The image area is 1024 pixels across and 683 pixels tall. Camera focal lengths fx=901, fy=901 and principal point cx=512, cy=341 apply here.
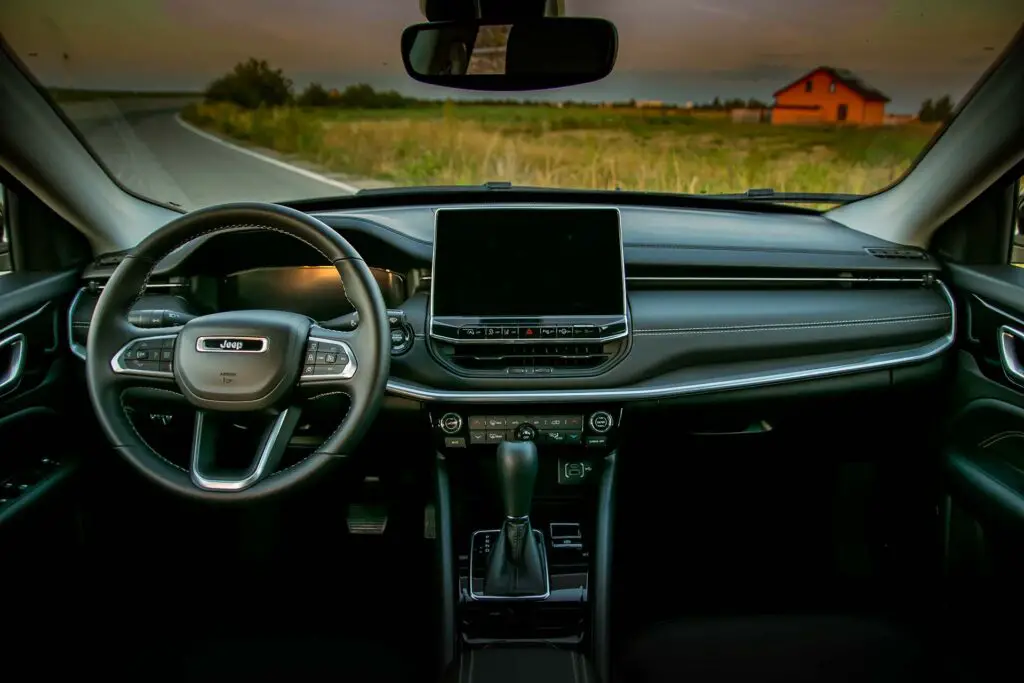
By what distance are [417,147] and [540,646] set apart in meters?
2.61

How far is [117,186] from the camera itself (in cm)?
296

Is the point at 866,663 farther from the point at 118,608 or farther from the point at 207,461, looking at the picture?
the point at 118,608

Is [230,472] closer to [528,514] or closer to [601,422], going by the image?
[528,514]

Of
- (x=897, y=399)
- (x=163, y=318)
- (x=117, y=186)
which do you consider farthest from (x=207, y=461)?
(x=897, y=399)

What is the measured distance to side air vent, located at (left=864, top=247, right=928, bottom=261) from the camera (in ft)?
9.31

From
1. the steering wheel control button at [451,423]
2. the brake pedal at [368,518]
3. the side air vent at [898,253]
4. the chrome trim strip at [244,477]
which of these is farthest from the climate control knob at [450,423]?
the side air vent at [898,253]

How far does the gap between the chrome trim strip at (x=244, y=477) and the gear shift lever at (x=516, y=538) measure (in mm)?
689

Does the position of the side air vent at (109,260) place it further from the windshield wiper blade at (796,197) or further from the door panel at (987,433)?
the door panel at (987,433)

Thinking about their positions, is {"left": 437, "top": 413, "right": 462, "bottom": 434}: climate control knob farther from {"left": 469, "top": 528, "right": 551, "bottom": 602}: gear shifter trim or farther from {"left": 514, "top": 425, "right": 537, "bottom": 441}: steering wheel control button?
{"left": 469, "top": 528, "right": 551, "bottom": 602}: gear shifter trim

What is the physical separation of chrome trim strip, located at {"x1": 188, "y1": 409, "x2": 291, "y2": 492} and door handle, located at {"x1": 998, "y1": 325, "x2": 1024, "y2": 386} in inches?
77.7

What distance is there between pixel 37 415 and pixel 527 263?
154 cm

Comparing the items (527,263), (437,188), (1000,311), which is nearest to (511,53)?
(527,263)

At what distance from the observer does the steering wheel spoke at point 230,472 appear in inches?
81.7

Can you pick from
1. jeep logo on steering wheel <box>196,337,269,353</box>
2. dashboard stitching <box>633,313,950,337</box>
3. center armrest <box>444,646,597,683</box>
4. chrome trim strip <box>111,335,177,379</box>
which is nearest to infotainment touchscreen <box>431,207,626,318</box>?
dashboard stitching <box>633,313,950,337</box>
